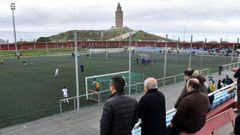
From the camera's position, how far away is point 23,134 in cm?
1099

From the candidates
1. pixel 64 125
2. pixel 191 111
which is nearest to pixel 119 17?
pixel 64 125

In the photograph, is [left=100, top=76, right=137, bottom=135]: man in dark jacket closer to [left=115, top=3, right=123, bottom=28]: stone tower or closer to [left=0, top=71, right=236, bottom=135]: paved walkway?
[left=0, top=71, right=236, bottom=135]: paved walkway

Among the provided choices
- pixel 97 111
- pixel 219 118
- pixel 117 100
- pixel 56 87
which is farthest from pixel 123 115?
pixel 56 87

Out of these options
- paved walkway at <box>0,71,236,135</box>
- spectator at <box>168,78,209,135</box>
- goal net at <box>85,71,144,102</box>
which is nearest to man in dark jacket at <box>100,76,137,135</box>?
spectator at <box>168,78,209,135</box>

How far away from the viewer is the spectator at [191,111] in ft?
Result: 14.9

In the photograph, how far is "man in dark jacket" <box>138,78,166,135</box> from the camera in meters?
4.01

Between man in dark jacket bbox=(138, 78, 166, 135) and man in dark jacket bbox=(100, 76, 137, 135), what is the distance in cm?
25

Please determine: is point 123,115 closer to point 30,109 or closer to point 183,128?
point 183,128

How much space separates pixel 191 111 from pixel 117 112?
1690 mm

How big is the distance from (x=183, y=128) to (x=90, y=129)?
7.36m

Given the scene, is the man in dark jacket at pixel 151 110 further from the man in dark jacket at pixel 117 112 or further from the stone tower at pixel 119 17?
the stone tower at pixel 119 17

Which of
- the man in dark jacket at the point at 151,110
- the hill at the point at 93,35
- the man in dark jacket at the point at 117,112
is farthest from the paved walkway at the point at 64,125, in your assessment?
the man in dark jacket at the point at 117,112

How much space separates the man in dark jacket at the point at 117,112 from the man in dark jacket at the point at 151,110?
248 mm

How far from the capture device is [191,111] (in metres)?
4.58
